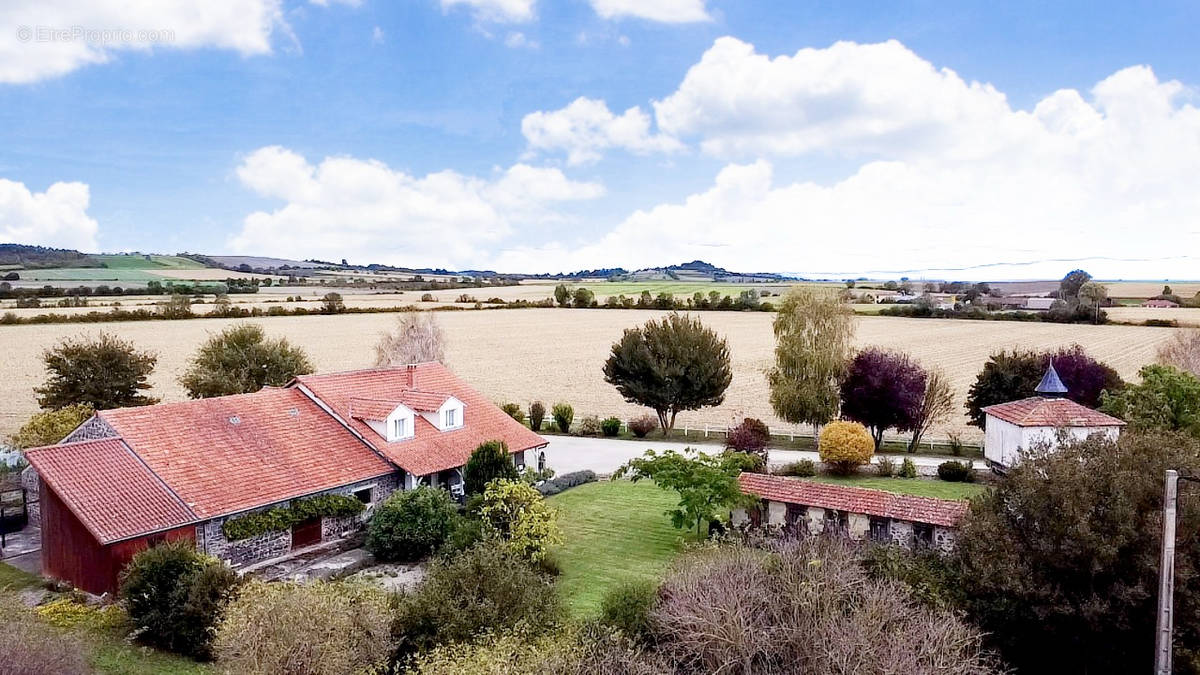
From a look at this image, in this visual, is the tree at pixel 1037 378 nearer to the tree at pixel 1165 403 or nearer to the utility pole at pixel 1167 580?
the tree at pixel 1165 403

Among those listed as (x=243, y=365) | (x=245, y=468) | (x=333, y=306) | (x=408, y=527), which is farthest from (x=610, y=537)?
(x=333, y=306)

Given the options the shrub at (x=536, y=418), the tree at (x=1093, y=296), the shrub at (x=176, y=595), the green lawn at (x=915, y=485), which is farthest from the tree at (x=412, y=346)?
the tree at (x=1093, y=296)

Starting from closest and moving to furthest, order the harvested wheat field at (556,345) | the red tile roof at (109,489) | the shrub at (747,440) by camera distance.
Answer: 1. the red tile roof at (109,489)
2. the shrub at (747,440)
3. the harvested wheat field at (556,345)

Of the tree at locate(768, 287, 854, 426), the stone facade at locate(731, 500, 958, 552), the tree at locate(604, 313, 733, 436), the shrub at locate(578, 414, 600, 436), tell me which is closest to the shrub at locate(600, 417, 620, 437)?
the shrub at locate(578, 414, 600, 436)

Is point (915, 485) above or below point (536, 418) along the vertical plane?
below

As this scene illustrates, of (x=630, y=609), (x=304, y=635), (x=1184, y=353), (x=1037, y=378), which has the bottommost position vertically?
(x=630, y=609)

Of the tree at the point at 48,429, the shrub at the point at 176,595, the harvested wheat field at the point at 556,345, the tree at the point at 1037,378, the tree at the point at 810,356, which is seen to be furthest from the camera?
the harvested wheat field at the point at 556,345

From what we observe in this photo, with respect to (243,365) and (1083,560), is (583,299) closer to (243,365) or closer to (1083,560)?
(243,365)
